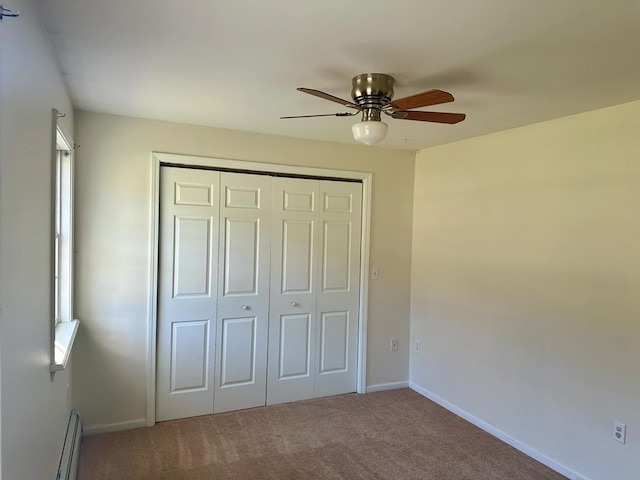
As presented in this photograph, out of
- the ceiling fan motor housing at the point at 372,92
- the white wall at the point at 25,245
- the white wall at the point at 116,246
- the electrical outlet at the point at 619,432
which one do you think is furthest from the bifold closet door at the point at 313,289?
the electrical outlet at the point at 619,432

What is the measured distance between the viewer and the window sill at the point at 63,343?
2124mm

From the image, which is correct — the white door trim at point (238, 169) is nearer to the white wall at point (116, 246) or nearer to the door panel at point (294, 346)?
the white wall at point (116, 246)

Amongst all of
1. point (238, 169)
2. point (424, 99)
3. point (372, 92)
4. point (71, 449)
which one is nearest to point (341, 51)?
point (372, 92)

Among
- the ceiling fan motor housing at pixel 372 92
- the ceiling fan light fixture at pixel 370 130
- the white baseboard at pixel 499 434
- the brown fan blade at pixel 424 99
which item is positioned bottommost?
the white baseboard at pixel 499 434

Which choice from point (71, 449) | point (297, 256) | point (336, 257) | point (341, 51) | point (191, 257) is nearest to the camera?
point (341, 51)

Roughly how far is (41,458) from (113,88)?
197 cm

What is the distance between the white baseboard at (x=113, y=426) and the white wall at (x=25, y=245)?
118cm

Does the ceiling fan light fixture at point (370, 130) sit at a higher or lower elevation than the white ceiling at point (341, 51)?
lower

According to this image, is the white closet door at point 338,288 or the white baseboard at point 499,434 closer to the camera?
the white baseboard at point 499,434

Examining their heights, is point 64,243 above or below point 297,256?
above

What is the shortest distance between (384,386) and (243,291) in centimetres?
173

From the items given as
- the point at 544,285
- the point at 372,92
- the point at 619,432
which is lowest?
the point at 619,432

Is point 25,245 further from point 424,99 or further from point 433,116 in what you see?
point 433,116

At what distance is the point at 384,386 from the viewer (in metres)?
4.22
